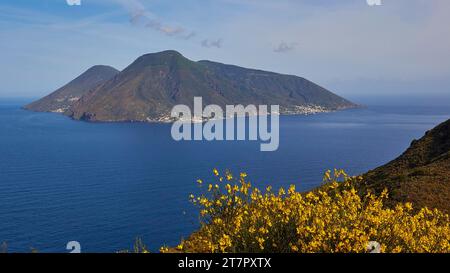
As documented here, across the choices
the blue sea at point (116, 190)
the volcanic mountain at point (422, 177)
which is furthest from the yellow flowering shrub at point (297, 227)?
the blue sea at point (116, 190)

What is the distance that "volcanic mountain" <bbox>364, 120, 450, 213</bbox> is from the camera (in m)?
36.9

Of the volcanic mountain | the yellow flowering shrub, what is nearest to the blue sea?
the volcanic mountain

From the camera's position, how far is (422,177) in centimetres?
4322

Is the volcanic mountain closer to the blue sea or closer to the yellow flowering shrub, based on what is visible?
the yellow flowering shrub

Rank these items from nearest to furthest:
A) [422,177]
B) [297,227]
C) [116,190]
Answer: [297,227] < [422,177] < [116,190]

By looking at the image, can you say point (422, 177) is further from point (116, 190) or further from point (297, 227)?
point (116, 190)

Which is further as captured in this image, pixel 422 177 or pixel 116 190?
pixel 116 190

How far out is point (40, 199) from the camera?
122 meters

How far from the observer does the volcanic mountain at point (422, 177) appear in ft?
121

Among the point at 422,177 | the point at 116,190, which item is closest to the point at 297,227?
the point at 422,177

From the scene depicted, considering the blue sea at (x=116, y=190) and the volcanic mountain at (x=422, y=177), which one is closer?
the volcanic mountain at (x=422, y=177)

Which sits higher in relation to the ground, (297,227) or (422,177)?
(297,227)

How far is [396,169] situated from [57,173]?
443 ft

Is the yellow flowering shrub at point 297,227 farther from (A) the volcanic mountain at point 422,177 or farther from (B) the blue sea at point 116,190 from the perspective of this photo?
(B) the blue sea at point 116,190
